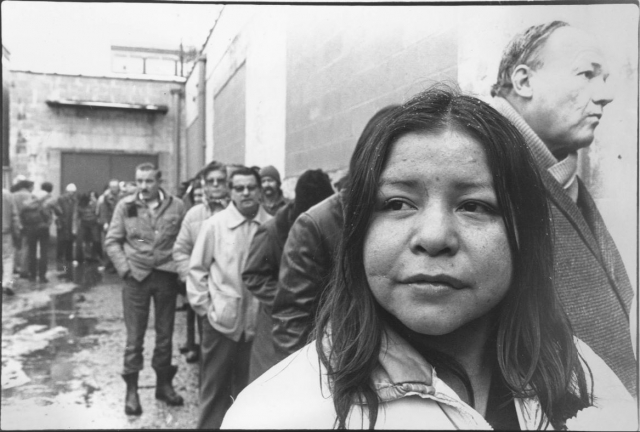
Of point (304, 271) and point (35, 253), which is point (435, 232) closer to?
point (304, 271)

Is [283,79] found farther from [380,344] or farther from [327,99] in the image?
[380,344]

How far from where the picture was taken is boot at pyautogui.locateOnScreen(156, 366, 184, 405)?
7.23ft

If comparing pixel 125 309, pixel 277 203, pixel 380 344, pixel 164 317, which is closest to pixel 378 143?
pixel 380 344

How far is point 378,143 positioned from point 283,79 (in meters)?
0.84

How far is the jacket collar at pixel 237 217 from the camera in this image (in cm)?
225

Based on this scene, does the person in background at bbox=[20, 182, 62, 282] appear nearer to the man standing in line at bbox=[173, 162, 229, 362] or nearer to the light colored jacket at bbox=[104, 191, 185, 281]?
the light colored jacket at bbox=[104, 191, 185, 281]

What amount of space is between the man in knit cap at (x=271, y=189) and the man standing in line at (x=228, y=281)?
0.10ft

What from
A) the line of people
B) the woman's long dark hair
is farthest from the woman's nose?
the line of people

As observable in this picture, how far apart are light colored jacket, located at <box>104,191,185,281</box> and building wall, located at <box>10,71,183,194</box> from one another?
300 millimetres

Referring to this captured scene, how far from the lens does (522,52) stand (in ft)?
5.11

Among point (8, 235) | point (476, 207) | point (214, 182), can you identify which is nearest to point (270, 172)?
point (214, 182)

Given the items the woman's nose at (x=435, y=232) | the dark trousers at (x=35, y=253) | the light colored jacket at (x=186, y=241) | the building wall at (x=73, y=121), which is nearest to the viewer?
the woman's nose at (x=435, y=232)

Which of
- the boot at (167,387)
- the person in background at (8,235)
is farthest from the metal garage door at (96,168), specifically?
the boot at (167,387)

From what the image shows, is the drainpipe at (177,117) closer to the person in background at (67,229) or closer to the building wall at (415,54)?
the building wall at (415,54)
